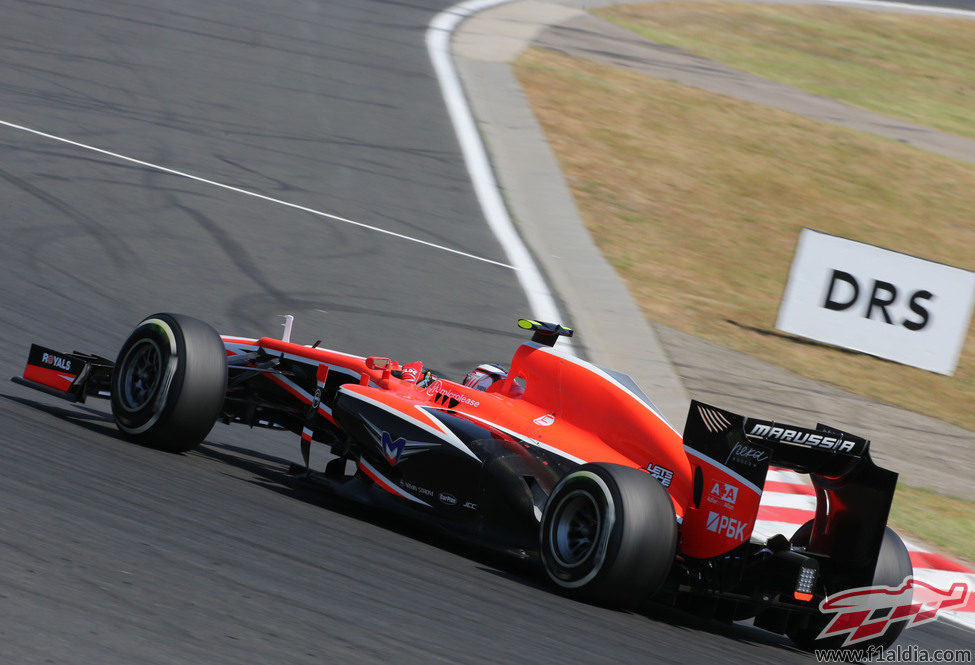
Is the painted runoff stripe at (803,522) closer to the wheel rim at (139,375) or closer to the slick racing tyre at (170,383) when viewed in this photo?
the slick racing tyre at (170,383)

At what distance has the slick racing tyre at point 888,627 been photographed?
560 centimetres

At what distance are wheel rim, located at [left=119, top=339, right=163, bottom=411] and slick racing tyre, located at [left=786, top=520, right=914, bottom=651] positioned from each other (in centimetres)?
328

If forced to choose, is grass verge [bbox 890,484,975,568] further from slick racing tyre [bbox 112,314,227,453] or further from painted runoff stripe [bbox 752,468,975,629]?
slick racing tyre [bbox 112,314,227,453]

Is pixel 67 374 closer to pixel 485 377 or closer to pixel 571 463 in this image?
pixel 485 377

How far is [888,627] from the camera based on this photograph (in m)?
5.63

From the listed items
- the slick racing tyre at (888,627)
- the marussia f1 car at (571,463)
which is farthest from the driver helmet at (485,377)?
the slick racing tyre at (888,627)

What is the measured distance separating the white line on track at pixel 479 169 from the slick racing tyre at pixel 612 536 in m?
6.11

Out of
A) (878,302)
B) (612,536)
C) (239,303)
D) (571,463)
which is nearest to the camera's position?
(612,536)

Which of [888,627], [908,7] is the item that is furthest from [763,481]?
[908,7]

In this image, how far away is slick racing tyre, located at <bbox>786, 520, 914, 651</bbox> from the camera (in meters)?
5.60

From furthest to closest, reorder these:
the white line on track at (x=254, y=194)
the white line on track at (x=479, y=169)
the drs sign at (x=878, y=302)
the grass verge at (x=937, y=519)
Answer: the white line on track at (x=254, y=194) → the drs sign at (x=878, y=302) → the white line on track at (x=479, y=169) → the grass verge at (x=937, y=519)

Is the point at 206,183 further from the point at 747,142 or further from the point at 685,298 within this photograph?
the point at 747,142

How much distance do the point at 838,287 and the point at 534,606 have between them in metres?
9.04

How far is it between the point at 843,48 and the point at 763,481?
86.8 ft
